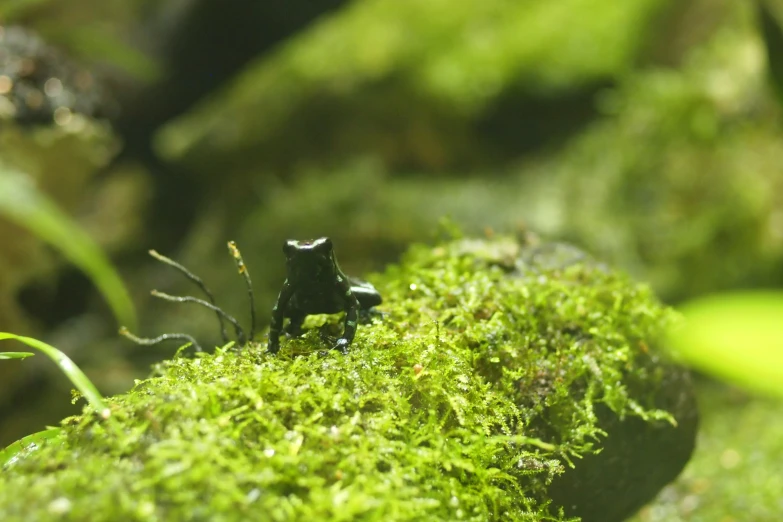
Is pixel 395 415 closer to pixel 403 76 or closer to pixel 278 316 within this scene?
pixel 278 316

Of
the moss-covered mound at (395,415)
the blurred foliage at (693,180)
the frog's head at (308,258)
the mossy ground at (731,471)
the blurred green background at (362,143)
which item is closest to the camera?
the moss-covered mound at (395,415)

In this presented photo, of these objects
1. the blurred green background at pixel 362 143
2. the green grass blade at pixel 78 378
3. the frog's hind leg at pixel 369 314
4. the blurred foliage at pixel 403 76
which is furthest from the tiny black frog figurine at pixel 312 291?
the blurred foliage at pixel 403 76

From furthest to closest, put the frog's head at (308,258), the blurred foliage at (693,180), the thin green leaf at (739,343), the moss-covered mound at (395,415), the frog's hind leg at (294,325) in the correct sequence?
1. the blurred foliage at (693,180)
2. the frog's hind leg at (294,325)
3. the frog's head at (308,258)
4. the moss-covered mound at (395,415)
5. the thin green leaf at (739,343)

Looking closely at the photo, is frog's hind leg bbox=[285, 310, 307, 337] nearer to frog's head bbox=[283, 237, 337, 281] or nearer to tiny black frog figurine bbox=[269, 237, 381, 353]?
tiny black frog figurine bbox=[269, 237, 381, 353]

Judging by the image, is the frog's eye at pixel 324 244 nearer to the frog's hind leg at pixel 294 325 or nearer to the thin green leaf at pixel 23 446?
the frog's hind leg at pixel 294 325

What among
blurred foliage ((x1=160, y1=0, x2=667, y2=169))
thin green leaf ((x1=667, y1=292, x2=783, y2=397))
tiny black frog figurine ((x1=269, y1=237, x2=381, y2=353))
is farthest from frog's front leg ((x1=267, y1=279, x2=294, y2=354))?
blurred foliage ((x1=160, y1=0, x2=667, y2=169))

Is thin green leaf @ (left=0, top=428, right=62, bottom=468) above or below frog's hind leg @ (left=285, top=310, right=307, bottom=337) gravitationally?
below

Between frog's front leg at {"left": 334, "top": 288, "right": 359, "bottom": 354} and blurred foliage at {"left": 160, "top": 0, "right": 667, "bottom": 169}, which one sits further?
blurred foliage at {"left": 160, "top": 0, "right": 667, "bottom": 169}
